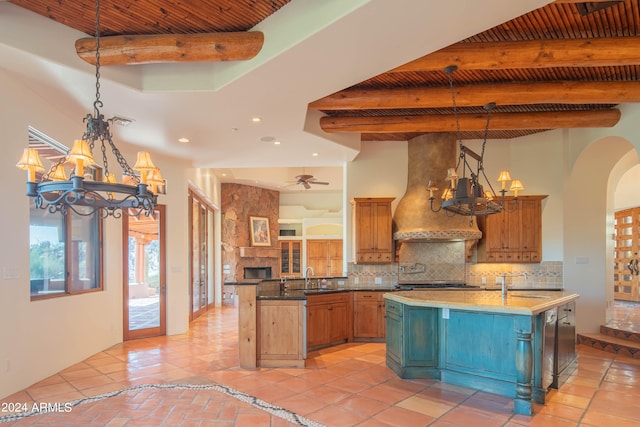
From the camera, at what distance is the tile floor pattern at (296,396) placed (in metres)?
3.39

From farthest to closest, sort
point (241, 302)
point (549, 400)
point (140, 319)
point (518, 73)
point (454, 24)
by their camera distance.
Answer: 1. point (140, 319)
2. point (241, 302)
3. point (518, 73)
4. point (549, 400)
5. point (454, 24)

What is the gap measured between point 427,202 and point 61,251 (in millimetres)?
5617

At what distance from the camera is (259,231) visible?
12219mm

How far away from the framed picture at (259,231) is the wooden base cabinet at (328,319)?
6.20m

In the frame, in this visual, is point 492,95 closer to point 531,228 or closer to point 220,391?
point 531,228

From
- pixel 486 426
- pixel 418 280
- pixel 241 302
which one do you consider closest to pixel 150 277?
pixel 241 302

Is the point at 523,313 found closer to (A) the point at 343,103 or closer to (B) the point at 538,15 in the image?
(B) the point at 538,15

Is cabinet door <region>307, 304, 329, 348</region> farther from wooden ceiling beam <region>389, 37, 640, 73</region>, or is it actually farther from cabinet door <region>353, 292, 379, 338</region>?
wooden ceiling beam <region>389, 37, 640, 73</region>

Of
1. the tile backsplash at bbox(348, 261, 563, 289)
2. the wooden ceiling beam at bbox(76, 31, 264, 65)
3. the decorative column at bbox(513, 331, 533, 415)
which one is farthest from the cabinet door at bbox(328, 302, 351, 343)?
the wooden ceiling beam at bbox(76, 31, 264, 65)

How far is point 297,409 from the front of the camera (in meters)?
3.63

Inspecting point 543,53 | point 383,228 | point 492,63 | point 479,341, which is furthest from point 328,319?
point 543,53

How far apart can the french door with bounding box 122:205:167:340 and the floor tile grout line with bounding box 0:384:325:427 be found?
2629 mm

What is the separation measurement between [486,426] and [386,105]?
12.0 feet

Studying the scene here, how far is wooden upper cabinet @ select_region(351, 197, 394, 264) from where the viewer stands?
22.1ft
